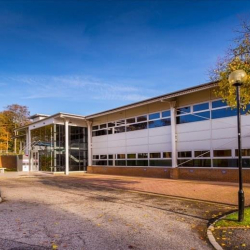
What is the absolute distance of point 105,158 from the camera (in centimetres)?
2842

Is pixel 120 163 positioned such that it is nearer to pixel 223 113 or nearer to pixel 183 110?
pixel 183 110

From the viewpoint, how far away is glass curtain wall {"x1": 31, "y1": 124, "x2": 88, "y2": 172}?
95.7ft

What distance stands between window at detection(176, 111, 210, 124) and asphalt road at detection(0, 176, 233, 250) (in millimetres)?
9326

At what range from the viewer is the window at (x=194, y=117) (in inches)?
754

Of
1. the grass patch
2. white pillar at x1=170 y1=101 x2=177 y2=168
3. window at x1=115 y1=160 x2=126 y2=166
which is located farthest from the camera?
window at x1=115 y1=160 x2=126 y2=166

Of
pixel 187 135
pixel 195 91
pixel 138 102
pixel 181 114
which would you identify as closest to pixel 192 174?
pixel 187 135

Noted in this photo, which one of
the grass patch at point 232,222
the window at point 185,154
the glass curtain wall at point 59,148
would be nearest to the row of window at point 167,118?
the glass curtain wall at point 59,148

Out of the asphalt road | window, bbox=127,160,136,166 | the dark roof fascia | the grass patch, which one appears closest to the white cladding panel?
window, bbox=127,160,136,166

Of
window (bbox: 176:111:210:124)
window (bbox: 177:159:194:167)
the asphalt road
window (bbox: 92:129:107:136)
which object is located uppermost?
window (bbox: 176:111:210:124)

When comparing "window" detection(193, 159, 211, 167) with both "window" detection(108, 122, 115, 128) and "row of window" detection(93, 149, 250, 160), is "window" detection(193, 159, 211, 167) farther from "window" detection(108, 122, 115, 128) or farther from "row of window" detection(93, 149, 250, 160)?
"window" detection(108, 122, 115, 128)

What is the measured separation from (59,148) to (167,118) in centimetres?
1322

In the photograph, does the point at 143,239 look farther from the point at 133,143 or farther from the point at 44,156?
the point at 44,156

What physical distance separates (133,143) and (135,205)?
1501cm

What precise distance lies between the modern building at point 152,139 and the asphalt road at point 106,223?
27.3 ft
